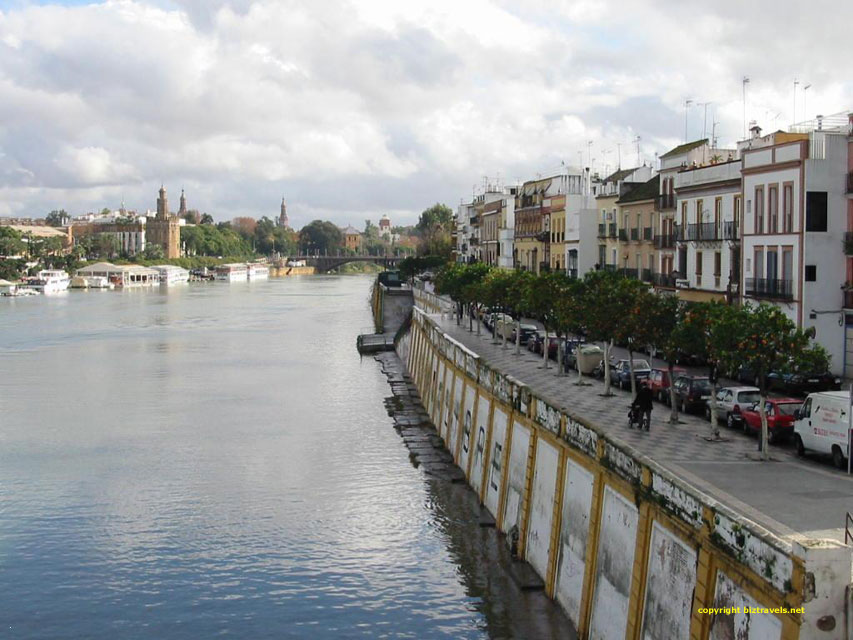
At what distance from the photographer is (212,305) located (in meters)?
140

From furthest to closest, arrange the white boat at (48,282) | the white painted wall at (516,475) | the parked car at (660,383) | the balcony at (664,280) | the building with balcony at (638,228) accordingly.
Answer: the white boat at (48,282) < the building with balcony at (638,228) < the balcony at (664,280) < the parked car at (660,383) < the white painted wall at (516,475)

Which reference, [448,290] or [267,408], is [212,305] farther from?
[267,408]

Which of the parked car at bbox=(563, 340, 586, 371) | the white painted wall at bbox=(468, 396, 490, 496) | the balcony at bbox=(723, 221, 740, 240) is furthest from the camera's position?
the parked car at bbox=(563, 340, 586, 371)

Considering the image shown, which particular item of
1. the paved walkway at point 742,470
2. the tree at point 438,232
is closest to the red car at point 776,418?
the paved walkway at point 742,470

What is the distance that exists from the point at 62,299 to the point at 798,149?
428 feet

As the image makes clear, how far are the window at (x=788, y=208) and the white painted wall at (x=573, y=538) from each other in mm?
19736

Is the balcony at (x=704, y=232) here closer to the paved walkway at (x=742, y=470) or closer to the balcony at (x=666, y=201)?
the balcony at (x=666, y=201)

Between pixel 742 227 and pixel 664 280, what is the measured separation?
12.0 meters

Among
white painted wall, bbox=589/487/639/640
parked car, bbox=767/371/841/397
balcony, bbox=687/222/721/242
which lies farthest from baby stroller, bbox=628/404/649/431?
→ balcony, bbox=687/222/721/242

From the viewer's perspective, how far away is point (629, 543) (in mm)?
17828

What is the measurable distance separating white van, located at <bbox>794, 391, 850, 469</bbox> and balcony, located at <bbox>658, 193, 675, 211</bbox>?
3109cm

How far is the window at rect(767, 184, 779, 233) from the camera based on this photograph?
3919 cm

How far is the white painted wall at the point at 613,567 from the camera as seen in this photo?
17656mm

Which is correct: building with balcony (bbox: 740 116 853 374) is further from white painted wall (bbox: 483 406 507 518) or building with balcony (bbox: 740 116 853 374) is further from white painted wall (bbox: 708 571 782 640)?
white painted wall (bbox: 708 571 782 640)
